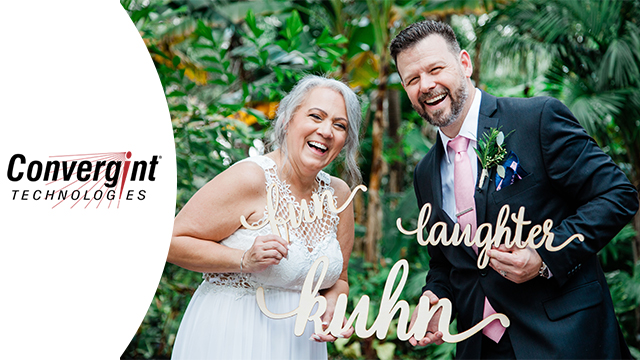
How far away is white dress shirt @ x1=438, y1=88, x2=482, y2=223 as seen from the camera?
2055mm

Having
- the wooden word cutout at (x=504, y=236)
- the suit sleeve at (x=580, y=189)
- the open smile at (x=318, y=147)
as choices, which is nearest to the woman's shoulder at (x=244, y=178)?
the open smile at (x=318, y=147)

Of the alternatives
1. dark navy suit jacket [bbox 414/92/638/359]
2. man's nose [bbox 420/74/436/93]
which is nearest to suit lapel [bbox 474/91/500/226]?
dark navy suit jacket [bbox 414/92/638/359]

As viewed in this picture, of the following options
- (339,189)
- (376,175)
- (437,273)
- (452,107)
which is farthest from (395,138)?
(452,107)

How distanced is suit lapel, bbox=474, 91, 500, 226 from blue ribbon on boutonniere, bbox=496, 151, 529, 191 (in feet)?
0.11

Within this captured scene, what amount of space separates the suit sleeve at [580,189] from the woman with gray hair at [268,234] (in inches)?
33.0

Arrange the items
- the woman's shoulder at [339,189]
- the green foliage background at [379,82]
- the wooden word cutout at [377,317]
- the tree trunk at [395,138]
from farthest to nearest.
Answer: the tree trunk at [395,138] → the green foliage background at [379,82] → the woman's shoulder at [339,189] → the wooden word cutout at [377,317]

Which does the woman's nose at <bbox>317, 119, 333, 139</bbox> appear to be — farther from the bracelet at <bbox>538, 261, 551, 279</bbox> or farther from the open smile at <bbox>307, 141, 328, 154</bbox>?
the bracelet at <bbox>538, 261, 551, 279</bbox>

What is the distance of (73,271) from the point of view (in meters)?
2.34

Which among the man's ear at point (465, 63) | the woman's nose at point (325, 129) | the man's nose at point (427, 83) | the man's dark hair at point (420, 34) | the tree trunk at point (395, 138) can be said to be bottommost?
the woman's nose at point (325, 129)

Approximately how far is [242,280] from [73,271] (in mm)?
888

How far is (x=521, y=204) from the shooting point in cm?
192

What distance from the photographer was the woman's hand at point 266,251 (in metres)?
1.85

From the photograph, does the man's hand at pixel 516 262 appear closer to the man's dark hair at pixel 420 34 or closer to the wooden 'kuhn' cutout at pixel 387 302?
the wooden 'kuhn' cutout at pixel 387 302

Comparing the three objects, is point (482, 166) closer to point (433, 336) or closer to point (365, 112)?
point (433, 336)
